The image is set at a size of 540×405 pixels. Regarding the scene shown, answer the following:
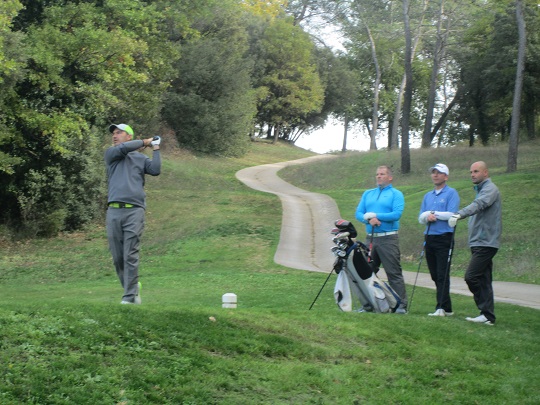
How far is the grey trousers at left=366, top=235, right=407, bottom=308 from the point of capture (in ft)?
35.7

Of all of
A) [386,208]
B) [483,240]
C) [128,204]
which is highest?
[128,204]

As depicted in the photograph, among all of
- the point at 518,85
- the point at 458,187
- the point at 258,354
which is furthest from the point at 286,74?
the point at 258,354

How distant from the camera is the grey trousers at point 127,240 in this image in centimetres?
939

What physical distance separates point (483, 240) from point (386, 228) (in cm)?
132

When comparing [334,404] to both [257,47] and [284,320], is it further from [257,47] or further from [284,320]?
[257,47]

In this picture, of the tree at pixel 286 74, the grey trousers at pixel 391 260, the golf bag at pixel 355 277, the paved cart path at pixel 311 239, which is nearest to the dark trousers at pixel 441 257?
the grey trousers at pixel 391 260

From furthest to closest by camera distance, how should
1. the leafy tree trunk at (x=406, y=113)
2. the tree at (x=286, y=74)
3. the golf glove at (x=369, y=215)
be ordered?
the tree at (x=286, y=74)
the leafy tree trunk at (x=406, y=113)
the golf glove at (x=369, y=215)

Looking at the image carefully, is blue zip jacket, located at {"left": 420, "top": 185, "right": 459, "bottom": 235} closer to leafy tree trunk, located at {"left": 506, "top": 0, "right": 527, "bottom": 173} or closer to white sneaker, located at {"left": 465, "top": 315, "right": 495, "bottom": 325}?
white sneaker, located at {"left": 465, "top": 315, "right": 495, "bottom": 325}

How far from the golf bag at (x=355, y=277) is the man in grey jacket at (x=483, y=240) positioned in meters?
1.16

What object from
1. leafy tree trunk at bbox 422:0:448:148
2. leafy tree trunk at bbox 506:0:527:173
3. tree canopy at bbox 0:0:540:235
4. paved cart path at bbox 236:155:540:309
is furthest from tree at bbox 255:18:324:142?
leafy tree trunk at bbox 506:0:527:173

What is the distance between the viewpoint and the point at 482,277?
1054 cm

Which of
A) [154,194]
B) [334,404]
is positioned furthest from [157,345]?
[154,194]

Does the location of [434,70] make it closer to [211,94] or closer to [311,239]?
[211,94]

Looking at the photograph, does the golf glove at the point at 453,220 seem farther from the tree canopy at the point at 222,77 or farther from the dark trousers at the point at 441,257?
the tree canopy at the point at 222,77
